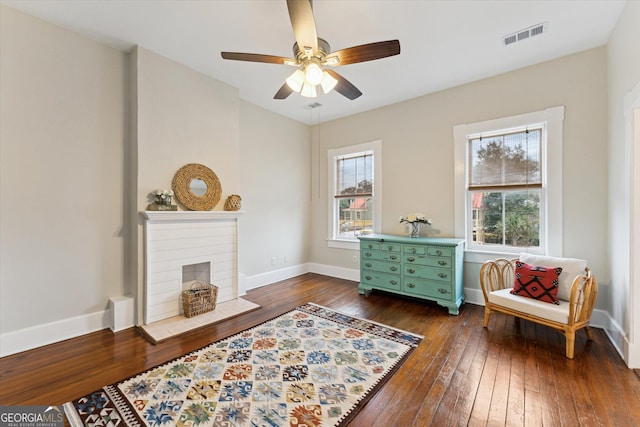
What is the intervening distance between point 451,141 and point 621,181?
1.82m

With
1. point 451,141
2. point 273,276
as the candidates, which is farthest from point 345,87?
point 273,276

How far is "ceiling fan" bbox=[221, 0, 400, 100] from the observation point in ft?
6.18

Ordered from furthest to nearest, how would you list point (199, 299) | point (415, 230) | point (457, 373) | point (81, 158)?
point (415, 230) < point (199, 299) < point (81, 158) < point (457, 373)

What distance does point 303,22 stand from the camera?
6.24 feet

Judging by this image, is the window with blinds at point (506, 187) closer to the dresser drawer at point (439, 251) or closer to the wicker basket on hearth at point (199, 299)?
the dresser drawer at point (439, 251)

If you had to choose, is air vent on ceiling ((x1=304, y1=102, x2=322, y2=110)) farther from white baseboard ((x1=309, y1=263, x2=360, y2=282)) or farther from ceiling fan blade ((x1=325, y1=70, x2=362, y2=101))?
white baseboard ((x1=309, y1=263, x2=360, y2=282))

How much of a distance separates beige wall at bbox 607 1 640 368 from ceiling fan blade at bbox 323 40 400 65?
1909mm

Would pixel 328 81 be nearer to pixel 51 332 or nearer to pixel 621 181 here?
pixel 621 181

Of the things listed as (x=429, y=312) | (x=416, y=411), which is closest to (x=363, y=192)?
(x=429, y=312)

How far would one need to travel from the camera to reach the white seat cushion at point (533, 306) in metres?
2.42

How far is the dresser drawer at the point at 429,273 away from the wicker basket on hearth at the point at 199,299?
8.37 ft

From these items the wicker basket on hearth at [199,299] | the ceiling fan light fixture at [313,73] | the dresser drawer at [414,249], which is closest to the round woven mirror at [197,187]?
the wicker basket on hearth at [199,299]

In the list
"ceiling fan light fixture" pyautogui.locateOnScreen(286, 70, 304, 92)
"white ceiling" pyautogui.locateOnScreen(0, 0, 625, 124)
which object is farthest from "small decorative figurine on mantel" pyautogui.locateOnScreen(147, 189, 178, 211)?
"ceiling fan light fixture" pyautogui.locateOnScreen(286, 70, 304, 92)

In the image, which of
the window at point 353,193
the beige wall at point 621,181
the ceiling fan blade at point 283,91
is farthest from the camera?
the window at point 353,193
